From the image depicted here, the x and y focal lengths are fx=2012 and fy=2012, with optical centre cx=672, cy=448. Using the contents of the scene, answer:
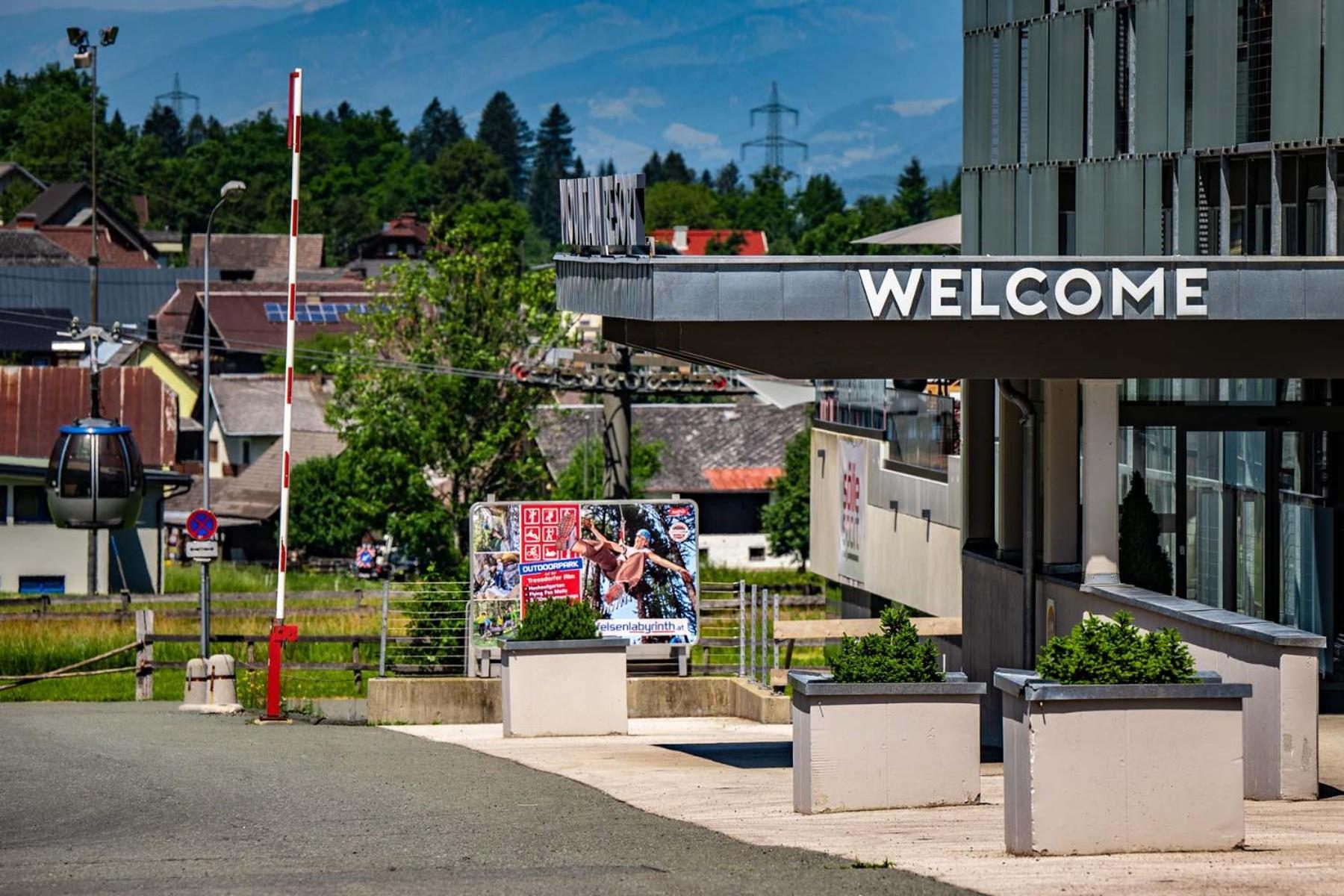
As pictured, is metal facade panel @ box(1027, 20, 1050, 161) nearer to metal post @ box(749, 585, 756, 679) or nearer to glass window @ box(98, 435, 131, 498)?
metal post @ box(749, 585, 756, 679)

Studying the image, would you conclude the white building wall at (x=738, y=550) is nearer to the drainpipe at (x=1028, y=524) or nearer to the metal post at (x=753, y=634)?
the metal post at (x=753, y=634)

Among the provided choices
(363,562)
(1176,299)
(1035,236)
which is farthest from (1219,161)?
(363,562)

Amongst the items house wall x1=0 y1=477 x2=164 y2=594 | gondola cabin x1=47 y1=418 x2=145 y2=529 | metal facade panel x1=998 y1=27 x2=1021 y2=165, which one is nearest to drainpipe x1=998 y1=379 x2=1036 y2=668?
metal facade panel x1=998 y1=27 x2=1021 y2=165

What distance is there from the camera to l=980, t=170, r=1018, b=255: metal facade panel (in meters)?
30.1

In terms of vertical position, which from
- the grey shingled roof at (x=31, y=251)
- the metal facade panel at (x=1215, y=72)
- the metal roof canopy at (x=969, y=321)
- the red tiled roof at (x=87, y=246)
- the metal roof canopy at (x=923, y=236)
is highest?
the red tiled roof at (x=87, y=246)

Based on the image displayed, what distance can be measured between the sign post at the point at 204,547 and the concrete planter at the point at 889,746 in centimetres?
1525

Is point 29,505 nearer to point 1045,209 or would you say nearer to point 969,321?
point 1045,209

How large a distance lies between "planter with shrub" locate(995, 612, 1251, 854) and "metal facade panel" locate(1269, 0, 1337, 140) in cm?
1379

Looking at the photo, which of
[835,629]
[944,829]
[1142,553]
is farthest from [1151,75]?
[944,829]

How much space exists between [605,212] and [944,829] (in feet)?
23.0

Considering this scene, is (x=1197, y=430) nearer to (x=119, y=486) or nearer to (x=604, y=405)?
(x=119, y=486)

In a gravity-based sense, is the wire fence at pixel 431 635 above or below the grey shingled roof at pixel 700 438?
below

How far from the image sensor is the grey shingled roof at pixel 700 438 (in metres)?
86.7

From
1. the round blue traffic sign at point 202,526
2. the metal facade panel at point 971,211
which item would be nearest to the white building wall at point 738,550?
the metal facade panel at point 971,211
